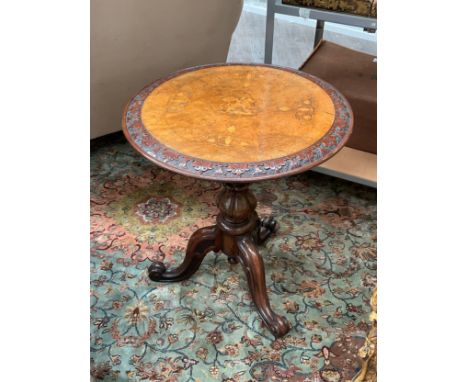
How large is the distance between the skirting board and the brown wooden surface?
51cm

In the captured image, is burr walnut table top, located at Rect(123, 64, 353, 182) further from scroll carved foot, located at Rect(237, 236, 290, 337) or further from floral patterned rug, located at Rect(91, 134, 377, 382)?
floral patterned rug, located at Rect(91, 134, 377, 382)

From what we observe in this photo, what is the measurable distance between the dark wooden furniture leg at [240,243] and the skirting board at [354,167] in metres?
0.48

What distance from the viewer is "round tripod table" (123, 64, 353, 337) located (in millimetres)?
903

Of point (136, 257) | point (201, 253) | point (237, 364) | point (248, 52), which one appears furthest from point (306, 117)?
point (248, 52)

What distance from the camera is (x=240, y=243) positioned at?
3.99 feet

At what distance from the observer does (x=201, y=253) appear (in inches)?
51.4

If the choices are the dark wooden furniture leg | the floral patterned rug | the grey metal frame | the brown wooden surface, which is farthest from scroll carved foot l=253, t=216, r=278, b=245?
the grey metal frame

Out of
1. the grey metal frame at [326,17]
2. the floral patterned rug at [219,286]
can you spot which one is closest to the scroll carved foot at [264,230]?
the floral patterned rug at [219,286]

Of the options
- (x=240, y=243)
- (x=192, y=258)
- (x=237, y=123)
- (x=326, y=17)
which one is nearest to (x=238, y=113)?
(x=237, y=123)

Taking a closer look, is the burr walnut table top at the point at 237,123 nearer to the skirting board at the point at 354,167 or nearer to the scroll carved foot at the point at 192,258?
the scroll carved foot at the point at 192,258

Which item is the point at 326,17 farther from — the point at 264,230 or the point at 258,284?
the point at 258,284

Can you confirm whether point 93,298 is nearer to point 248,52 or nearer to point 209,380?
point 209,380

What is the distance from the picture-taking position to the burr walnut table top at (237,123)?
35.3 inches

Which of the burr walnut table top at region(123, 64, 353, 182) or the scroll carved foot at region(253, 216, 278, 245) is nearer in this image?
the burr walnut table top at region(123, 64, 353, 182)
